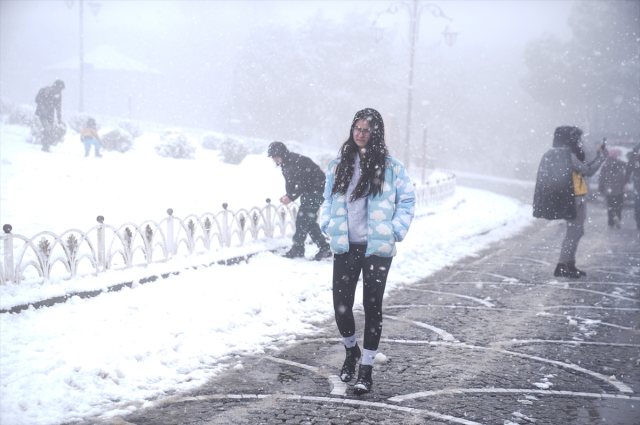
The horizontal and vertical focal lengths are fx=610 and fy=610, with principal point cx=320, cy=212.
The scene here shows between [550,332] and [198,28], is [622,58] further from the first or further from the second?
[198,28]

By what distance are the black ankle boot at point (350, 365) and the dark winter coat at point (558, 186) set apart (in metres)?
4.58

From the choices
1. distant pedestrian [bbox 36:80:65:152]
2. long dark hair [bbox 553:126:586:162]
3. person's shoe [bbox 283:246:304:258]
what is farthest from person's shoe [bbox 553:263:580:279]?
distant pedestrian [bbox 36:80:65:152]

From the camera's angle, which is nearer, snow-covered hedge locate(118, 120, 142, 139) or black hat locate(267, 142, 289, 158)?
black hat locate(267, 142, 289, 158)

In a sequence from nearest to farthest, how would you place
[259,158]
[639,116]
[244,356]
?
[244,356] < [259,158] < [639,116]

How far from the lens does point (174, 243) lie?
875 centimetres

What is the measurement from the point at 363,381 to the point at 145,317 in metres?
2.63

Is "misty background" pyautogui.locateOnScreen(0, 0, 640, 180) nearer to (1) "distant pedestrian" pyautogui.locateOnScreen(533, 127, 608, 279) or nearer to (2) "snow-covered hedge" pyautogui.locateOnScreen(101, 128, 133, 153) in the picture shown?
(2) "snow-covered hedge" pyautogui.locateOnScreen(101, 128, 133, 153)

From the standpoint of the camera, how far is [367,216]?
4.27 m

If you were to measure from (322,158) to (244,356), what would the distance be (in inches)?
797

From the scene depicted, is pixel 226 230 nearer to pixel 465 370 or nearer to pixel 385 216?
pixel 465 370

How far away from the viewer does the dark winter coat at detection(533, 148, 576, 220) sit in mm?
8031

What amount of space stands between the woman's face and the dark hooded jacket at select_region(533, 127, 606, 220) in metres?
4.65

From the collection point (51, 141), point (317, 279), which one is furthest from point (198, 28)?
point (317, 279)

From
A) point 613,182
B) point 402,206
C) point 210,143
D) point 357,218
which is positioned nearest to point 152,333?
point 357,218
